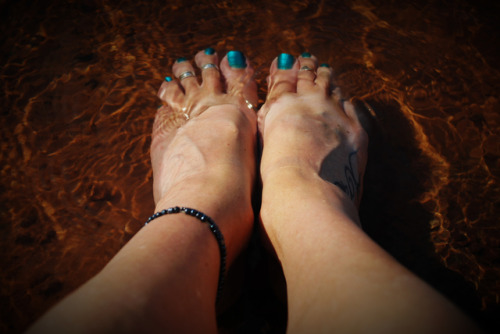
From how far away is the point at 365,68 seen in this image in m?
1.91

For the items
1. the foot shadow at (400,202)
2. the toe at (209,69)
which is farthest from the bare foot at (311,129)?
the toe at (209,69)

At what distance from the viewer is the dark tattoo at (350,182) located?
1.26 metres

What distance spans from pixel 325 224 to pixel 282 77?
1108 millimetres

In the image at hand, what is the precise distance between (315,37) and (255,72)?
0.52 metres

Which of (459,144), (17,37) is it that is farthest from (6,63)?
(459,144)

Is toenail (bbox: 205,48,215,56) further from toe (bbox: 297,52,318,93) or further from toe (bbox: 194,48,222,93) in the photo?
toe (bbox: 297,52,318,93)

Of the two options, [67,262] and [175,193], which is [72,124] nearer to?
[67,262]

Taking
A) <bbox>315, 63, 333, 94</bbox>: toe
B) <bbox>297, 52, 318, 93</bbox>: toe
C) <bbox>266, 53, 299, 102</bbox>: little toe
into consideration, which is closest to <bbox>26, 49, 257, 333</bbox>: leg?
<bbox>266, 53, 299, 102</bbox>: little toe

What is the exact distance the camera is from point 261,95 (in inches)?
73.7

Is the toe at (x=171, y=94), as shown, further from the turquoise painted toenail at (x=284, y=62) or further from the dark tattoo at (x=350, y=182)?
the dark tattoo at (x=350, y=182)

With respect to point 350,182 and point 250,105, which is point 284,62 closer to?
point 250,105

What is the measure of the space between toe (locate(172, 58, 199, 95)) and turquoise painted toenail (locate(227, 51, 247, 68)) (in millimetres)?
241

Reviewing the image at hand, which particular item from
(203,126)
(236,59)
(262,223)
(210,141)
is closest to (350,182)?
(262,223)

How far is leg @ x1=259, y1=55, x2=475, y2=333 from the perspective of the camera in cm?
59
